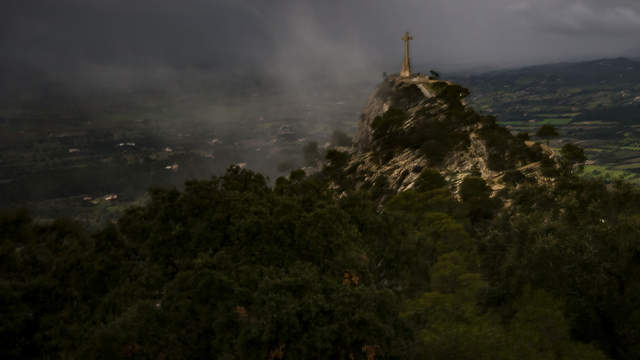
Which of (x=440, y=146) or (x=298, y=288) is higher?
(x=298, y=288)

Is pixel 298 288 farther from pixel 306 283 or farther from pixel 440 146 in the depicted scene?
pixel 440 146

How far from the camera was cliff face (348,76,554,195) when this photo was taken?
47156 mm

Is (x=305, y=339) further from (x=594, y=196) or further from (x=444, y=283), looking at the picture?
(x=594, y=196)

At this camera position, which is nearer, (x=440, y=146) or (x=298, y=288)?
(x=298, y=288)

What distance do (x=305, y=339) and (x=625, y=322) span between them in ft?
38.6

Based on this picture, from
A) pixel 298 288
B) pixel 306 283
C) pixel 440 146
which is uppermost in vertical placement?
pixel 306 283

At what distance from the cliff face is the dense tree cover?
956 inches

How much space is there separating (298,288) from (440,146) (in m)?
47.5

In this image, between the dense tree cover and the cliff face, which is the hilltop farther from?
the cliff face

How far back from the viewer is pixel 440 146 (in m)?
55.6

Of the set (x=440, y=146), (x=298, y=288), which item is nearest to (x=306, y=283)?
(x=298, y=288)

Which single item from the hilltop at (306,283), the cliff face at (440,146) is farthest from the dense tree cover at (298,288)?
the cliff face at (440,146)

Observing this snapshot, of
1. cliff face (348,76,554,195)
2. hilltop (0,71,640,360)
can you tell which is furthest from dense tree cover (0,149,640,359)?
cliff face (348,76,554,195)

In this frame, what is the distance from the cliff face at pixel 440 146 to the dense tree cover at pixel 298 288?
956 inches
